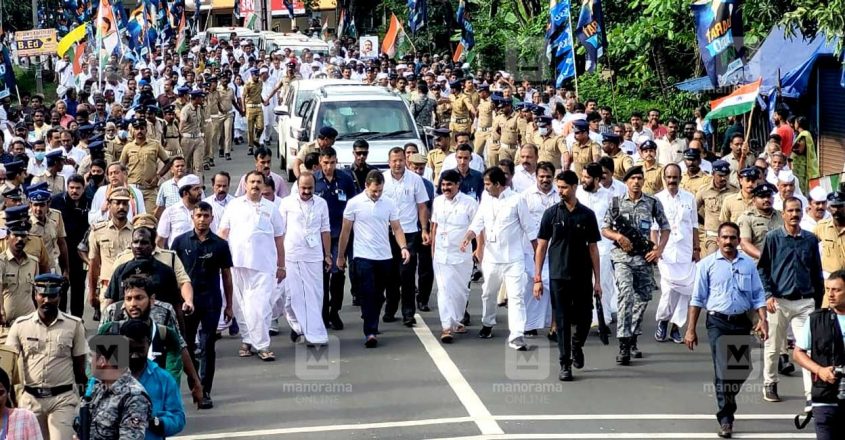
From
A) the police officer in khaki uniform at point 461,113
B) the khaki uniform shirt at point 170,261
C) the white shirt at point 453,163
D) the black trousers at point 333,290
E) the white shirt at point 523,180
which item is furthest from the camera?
the police officer in khaki uniform at point 461,113

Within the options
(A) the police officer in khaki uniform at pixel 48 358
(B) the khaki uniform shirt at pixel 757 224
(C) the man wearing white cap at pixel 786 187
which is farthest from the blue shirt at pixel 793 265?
(A) the police officer in khaki uniform at pixel 48 358

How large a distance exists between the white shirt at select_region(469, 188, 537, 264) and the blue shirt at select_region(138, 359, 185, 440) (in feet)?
22.9

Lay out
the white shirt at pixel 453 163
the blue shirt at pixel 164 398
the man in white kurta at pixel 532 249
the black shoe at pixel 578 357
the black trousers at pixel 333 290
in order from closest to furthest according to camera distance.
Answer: the blue shirt at pixel 164 398 → the black shoe at pixel 578 357 → the man in white kurta at pixel 532 249 → the black trousers at pixel 333 290 → the white shirt at pixel 453 163

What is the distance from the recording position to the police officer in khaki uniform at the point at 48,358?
955 centimetres

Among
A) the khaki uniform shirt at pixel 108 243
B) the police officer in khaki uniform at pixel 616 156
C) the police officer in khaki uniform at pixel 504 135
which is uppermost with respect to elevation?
the police officer in khaki uniform at pixel 504 135

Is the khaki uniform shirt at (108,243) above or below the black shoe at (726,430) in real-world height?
above

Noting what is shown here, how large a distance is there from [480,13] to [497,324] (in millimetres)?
29642

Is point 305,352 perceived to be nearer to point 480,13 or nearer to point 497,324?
point 497,324

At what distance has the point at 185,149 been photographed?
25188 mm

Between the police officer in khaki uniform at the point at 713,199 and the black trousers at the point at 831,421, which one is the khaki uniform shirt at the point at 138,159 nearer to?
the police officer in khaki uniform at the point at 713,199

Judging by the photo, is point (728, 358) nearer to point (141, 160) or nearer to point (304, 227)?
point (304, 227)

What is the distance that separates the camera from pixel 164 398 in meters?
7.55

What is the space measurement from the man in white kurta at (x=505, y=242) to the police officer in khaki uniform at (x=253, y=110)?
17.9 m

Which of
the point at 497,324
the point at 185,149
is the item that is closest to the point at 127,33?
the point at 185,149
